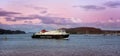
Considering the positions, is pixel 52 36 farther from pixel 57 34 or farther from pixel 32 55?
pixel 32 55

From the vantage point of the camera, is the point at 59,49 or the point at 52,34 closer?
the point at 59,49

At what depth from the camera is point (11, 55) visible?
164ft

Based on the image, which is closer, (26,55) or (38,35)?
(26,55)

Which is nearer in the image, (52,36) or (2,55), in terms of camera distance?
(2,55)

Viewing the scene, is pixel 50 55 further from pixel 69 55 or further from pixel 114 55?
pixel 114 55

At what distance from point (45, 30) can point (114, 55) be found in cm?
9935

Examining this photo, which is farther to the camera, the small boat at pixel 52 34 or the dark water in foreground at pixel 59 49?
the small boat at pixel 52 34

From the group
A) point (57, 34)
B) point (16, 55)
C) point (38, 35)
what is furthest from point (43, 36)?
point (16, 55)

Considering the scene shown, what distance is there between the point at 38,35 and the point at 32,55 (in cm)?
9804

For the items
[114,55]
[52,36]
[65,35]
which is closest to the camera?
[114,55]

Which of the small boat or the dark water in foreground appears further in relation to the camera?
the small boat

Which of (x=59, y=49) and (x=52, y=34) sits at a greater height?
(x=52, y=34)

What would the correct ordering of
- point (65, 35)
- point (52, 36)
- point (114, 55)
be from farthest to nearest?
point (52, 36), point (65, 35), point (114, 55)

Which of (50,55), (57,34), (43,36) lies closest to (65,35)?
(57,34)
